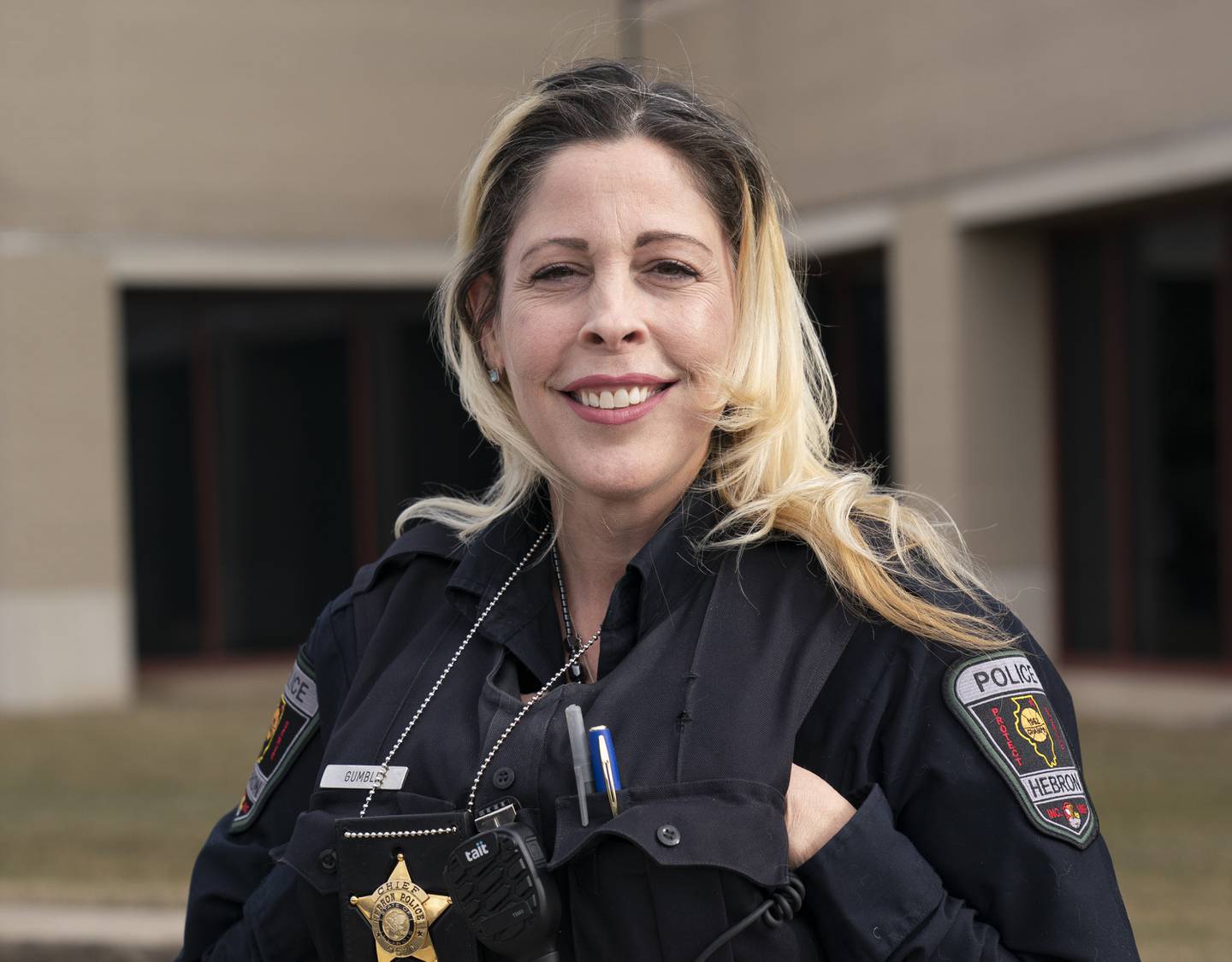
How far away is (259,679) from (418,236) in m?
3.66

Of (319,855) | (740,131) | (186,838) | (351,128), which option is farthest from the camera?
(351,128)

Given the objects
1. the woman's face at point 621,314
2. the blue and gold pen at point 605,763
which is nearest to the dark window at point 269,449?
the woman's face at point 621,314

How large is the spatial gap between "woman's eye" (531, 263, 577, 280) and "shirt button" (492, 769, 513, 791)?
1.96 feet

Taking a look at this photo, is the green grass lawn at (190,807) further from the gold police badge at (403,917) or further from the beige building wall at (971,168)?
the gold police badge at (403,917)

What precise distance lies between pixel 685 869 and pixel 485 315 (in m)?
0.85

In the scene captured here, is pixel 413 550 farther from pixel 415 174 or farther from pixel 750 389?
pixel 415 174

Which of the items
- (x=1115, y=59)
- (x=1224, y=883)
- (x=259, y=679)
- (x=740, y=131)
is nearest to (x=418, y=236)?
(x=259, y=679)

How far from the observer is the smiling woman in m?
1.80

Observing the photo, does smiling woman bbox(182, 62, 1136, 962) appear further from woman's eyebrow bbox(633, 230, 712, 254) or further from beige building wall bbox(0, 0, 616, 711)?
beige building wall bbox(0, 0, 616, 711)

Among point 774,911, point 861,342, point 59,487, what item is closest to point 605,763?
point 774,911

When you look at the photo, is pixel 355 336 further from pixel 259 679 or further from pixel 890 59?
Answer: pixel 890 59

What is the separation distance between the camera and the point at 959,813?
5.99 ft

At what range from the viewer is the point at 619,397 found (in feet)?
6.67

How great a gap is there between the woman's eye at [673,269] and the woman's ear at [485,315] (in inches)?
11.6
